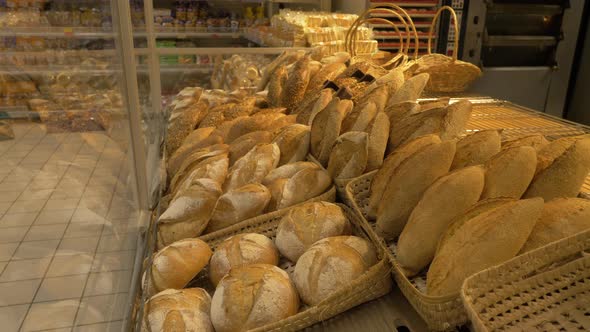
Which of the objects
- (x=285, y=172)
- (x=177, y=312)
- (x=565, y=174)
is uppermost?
→ (x=565, y=174)

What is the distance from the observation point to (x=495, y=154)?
95 centimetres

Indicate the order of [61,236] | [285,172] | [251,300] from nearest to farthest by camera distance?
1. [251,300]
2. [61,236]
3. [285,172]

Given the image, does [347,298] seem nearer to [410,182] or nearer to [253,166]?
[410,182]

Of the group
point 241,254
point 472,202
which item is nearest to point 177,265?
point 241,254

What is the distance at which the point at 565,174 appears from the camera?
0.87 metres

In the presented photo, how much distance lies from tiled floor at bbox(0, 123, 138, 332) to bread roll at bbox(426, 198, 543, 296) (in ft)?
2.27

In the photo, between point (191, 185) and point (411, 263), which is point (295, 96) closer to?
point (191, 185)

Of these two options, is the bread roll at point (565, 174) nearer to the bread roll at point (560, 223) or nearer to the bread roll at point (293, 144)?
the bread roll at point (560, 223)

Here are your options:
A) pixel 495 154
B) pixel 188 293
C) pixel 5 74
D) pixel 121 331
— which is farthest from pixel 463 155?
pixel 5 74

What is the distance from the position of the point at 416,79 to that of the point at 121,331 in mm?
1070

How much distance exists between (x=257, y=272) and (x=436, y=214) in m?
0.36

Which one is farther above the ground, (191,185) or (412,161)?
(412,161)

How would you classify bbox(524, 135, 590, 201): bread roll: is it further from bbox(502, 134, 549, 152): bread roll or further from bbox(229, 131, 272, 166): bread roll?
bbox(229, 131, 272, 166): bread roll

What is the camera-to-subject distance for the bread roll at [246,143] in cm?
145
